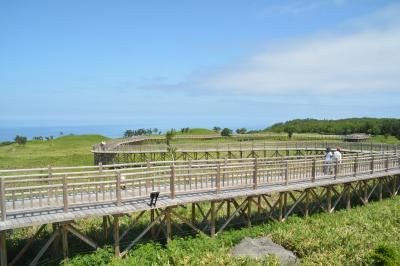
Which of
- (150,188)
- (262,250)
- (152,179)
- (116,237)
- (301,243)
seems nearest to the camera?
(116,237)

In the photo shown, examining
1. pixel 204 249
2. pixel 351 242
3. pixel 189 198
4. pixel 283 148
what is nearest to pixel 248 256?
pixel 204 249

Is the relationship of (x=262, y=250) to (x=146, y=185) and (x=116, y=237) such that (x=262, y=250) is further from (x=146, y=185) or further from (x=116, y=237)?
(x=116, y=237)

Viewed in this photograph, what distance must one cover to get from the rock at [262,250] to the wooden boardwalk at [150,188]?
2.15 meters

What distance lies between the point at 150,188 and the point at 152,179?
1.30 meters

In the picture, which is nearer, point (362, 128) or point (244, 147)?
point (244, 147)

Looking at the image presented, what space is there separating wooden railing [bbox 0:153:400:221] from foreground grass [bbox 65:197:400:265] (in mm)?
2039

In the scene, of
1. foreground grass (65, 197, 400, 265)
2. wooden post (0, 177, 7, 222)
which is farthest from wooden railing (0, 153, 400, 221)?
foreground grass (65, 197, 400, 265)

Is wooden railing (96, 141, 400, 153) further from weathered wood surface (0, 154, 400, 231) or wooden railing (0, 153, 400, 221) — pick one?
weathered wood surface (0, 154, 400, 231)

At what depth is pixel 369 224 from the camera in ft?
61.1

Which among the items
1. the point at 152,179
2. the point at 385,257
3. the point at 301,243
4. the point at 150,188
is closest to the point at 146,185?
the point at 152,179

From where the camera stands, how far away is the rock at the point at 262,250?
570 inches

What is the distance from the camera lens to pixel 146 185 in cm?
1581

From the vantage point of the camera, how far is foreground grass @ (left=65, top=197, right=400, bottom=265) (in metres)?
14.1

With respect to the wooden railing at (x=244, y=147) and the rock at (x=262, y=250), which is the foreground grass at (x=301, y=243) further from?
the wooden railing at (x=244, y=147)
